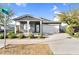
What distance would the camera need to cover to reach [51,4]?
6.23 metres

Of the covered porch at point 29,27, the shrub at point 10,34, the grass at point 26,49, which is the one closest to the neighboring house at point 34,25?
the covered porch at point 29,27

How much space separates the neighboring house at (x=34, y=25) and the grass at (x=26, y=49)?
322mm

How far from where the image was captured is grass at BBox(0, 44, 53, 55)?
241 inches

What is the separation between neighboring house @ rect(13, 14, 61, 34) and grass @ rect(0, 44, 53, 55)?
0.32 metres

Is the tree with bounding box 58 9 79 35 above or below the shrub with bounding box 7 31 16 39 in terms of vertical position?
above

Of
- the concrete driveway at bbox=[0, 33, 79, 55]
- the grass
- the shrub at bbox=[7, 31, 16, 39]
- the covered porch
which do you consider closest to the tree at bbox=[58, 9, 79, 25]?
the concrete driveway at bbox=[0, 33, 79, 55]

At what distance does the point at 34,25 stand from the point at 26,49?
0.55 m

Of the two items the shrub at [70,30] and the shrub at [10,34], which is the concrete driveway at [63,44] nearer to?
the shrub at [70,30]

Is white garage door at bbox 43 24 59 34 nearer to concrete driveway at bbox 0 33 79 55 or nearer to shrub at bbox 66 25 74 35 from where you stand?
concrete driveway at bbox 0 33 79 55

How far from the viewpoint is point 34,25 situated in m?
6.29

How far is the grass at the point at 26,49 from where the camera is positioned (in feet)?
20.1

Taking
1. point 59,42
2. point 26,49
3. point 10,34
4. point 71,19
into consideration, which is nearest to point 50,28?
point 59,42
